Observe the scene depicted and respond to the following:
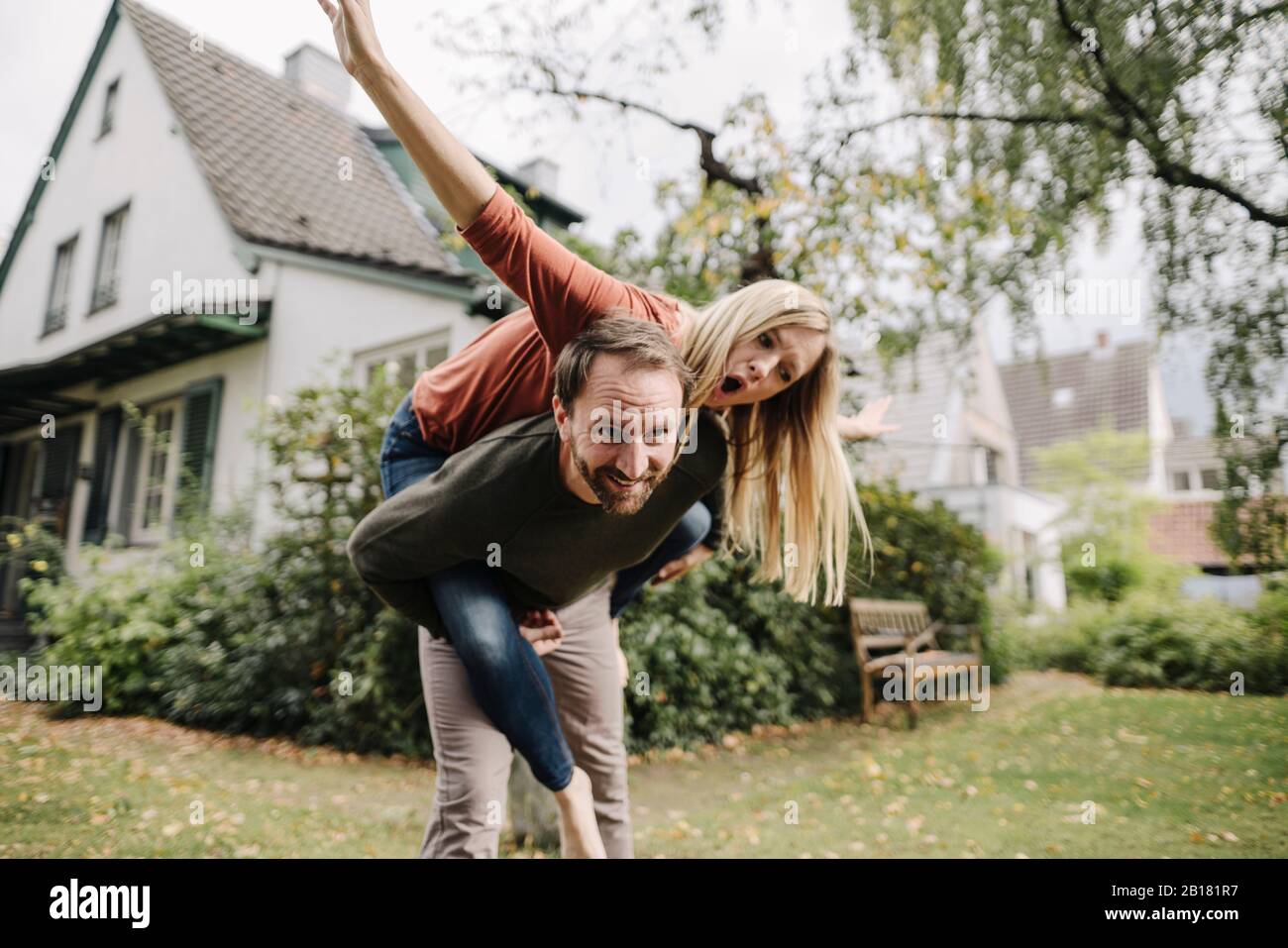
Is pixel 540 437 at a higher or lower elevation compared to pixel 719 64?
lower

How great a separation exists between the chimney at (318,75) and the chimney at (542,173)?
910 mm

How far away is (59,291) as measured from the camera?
10.0 feet

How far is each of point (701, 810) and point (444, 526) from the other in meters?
2.49

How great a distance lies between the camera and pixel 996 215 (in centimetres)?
Answer: 333

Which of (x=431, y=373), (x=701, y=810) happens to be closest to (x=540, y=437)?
(x=431, y=373)

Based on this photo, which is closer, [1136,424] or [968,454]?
[1136,424]

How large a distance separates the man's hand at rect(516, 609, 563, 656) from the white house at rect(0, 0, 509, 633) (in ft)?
6.52

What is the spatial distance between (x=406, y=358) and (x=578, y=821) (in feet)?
11.4

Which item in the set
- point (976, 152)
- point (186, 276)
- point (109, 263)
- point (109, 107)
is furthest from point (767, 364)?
point (186, 276)

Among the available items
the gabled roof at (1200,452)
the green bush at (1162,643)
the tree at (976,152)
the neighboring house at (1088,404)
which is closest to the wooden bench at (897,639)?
the green bush at (1162,643)

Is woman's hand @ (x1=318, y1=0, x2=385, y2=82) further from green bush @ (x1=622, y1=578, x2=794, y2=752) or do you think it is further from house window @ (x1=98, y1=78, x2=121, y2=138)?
green bush @ (x1=622, y1=578, x2=794, y2=752)

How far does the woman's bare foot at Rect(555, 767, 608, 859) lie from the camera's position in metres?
1.52

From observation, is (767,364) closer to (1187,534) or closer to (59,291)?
(59,291)
